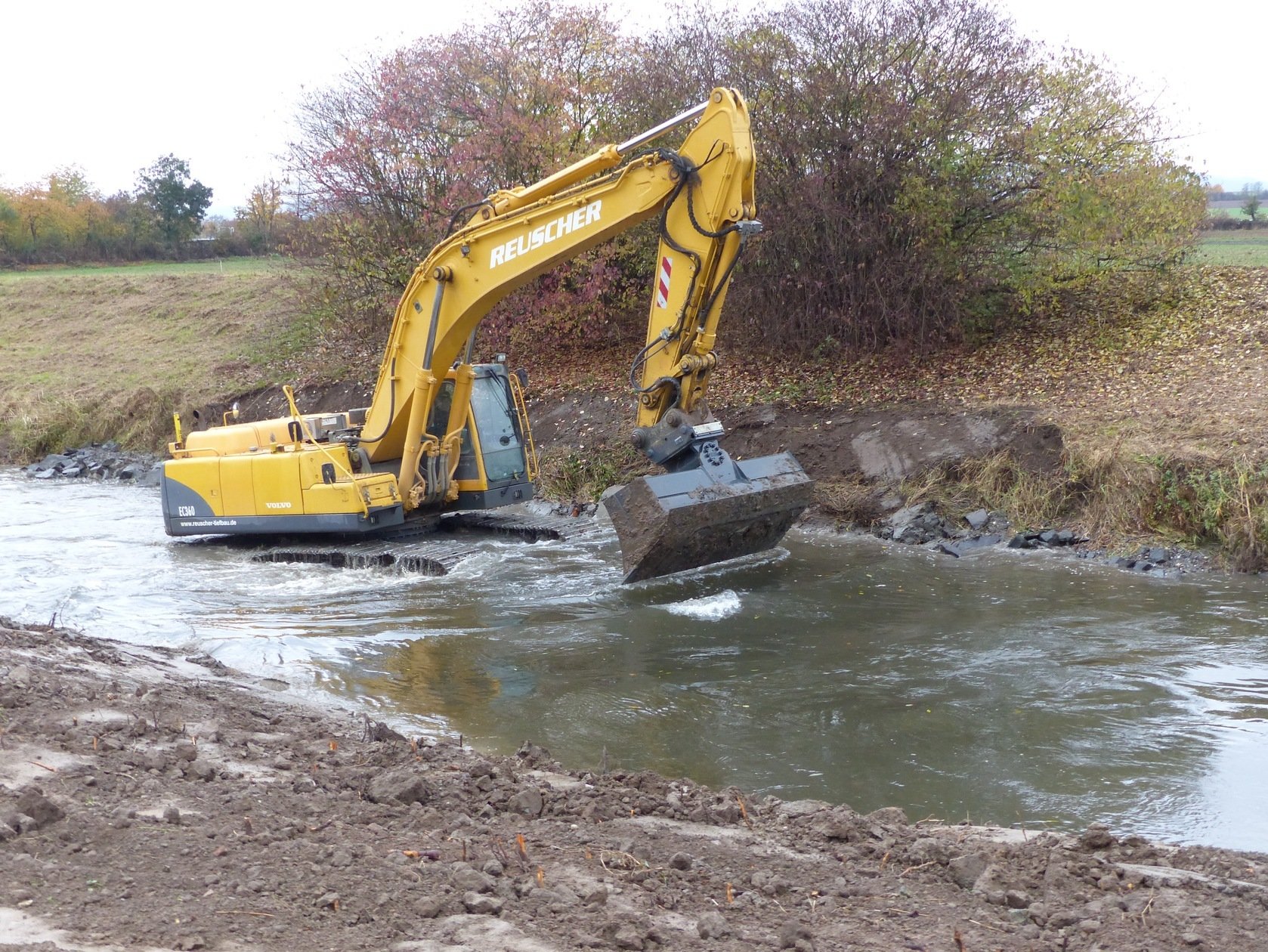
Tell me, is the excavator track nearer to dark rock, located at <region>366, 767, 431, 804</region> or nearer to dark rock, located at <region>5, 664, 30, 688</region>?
dark rock, located at <region>5, 664, 30, 688</region>

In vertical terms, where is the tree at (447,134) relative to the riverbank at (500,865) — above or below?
above

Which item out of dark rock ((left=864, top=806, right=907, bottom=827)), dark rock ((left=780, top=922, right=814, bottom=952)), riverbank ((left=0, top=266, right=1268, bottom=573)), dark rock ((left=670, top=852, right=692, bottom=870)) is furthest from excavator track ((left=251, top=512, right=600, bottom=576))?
dark rock ((left=780, top=922, right=814, bottom=952))

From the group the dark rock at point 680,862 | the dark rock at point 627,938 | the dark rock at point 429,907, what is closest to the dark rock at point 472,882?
the dark rock at point 429,907

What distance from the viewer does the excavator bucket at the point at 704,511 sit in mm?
9781

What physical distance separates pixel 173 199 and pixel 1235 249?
122 feet

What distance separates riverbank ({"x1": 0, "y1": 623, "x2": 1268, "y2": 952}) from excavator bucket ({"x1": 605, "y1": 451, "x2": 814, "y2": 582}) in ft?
13.7

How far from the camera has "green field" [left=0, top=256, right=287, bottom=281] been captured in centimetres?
3456

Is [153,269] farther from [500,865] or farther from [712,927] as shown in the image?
[712,927]

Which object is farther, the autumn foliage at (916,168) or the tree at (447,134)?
the tree at (447,134)

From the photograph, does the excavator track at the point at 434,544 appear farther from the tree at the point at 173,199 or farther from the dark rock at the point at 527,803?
the tree at the point at 173,199

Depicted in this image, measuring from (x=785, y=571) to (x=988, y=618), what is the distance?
231 centimetres

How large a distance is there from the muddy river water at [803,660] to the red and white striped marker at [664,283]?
8.25ft

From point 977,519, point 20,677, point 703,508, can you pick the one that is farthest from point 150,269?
point 20,677

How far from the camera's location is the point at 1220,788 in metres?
5.86
